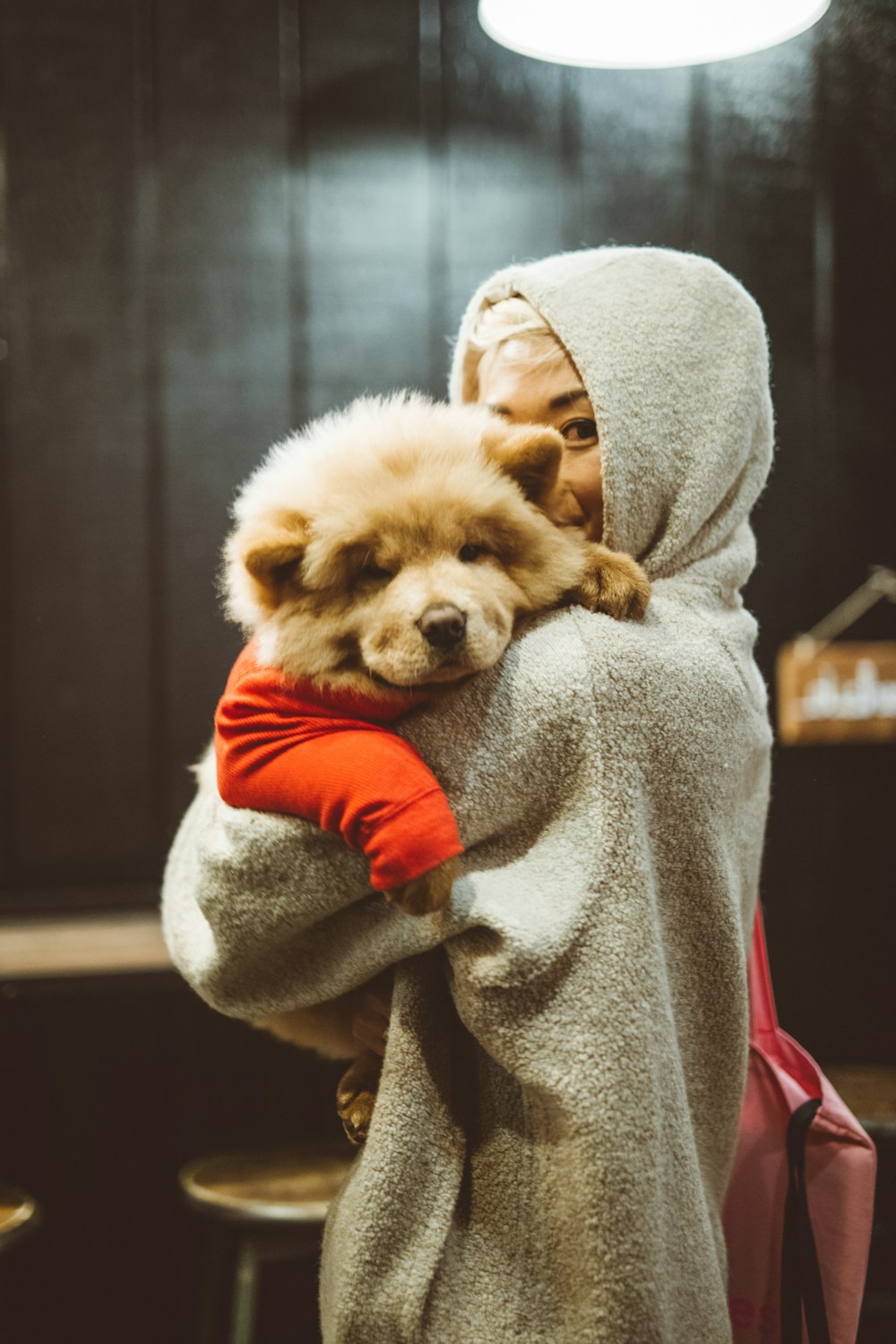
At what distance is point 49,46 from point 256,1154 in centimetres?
274

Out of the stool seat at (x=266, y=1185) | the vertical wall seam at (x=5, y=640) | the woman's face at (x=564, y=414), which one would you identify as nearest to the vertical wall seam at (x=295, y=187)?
the vertical wall seam at (x=5, y=640)

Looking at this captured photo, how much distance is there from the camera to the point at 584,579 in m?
1.17

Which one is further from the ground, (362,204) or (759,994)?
(362,204)

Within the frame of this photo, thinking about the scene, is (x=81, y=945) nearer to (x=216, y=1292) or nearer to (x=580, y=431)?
(x=216, y=1292)

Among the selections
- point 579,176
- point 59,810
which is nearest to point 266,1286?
point 59,810

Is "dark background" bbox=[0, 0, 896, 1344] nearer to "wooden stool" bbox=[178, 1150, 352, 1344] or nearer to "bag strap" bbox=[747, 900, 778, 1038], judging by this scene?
"wooden stool" bbox=[178, 1150, 352, 1344]

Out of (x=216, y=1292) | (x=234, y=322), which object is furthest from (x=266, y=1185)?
(x=234, y=322)

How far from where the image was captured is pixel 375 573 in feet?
3.71

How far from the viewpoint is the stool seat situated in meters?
1.90

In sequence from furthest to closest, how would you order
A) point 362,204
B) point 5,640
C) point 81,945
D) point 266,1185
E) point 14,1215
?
point 362,204 < point 5,640 < point 81,945 < point 266,1185 < point 14,1215

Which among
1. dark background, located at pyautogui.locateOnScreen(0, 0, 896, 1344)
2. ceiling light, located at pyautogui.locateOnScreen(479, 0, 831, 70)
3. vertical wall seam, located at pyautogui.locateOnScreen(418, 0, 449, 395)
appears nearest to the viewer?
ceiling light, located at pyautogui.locateOnScreen(479, 0, 831, 70)

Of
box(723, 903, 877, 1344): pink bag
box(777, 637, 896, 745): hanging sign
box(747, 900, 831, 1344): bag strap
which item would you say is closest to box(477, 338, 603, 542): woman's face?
box(723, 903, 877, 1344): pink bag

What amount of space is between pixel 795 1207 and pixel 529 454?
3.05 feet

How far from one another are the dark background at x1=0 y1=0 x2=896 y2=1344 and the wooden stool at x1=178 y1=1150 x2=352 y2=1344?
60 cm
